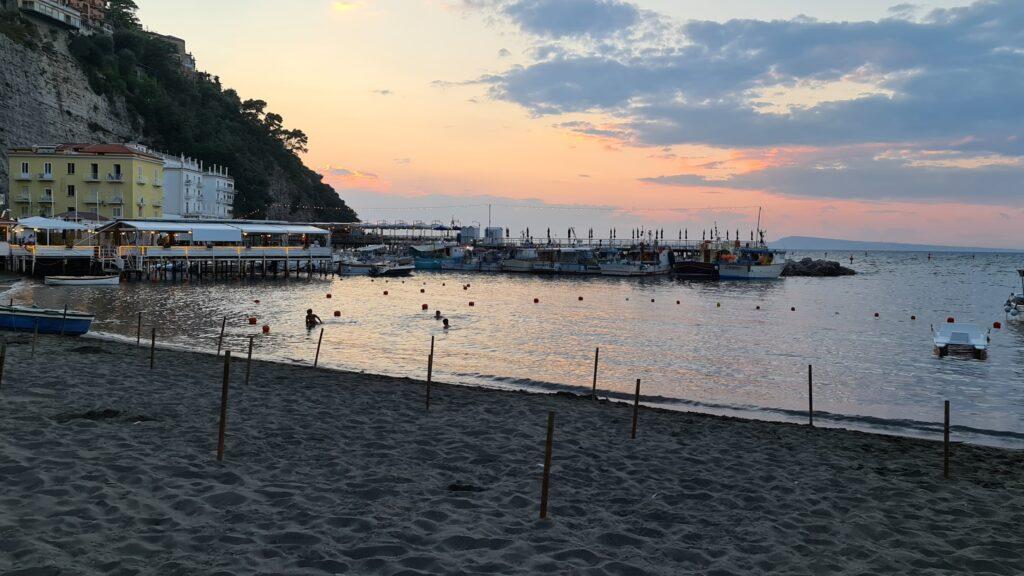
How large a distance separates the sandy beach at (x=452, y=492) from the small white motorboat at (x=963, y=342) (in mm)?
19410

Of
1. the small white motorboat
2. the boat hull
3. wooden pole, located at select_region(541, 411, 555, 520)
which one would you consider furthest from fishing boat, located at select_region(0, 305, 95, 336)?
the boat hull

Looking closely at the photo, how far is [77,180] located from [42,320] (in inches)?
2615

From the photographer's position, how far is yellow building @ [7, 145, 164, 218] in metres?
80.3

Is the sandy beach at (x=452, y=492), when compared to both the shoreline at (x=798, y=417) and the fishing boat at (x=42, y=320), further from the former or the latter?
the fishing boat at (x=42, y=320)

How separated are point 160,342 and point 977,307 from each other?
7127 cm

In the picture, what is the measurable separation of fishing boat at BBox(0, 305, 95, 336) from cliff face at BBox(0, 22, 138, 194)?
70.7m

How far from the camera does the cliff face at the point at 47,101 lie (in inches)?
3371

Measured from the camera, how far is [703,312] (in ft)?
177

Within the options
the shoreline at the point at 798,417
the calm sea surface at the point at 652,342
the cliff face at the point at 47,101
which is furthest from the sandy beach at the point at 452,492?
the cliff face at the point at 47,101

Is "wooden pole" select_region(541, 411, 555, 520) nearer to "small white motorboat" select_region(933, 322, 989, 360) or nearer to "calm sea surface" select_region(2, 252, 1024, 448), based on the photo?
"calm sea surface" select_region(2, 252, 1024, 448)

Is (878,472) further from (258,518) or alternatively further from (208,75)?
(208,75)

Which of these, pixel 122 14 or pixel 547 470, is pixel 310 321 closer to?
pixel 547 470

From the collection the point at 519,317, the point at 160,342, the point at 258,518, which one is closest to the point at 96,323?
the point at 160,342

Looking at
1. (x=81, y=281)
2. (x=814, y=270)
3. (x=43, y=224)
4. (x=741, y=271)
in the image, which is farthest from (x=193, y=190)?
(x=814, y=270)
